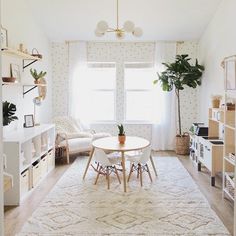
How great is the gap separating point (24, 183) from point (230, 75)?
9.57 ft

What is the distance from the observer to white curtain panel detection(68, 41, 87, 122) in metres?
6.96

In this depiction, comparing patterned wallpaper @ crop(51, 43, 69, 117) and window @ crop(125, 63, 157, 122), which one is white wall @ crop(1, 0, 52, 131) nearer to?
patterned wallpaper @ crop(51, 43, 69, 117)

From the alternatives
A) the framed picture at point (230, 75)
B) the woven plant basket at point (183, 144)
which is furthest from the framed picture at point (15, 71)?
the woven plant basket at point (183, 144)

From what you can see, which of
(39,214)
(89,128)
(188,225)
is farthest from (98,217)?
(89,128)

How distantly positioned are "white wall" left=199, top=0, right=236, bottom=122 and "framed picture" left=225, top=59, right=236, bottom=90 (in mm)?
848

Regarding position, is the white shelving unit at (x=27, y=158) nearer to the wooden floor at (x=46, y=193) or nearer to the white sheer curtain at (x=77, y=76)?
the wooden floor at (x=46, y=193)

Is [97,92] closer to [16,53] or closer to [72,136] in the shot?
[72,136]

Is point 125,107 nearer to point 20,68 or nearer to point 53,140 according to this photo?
point 53,140

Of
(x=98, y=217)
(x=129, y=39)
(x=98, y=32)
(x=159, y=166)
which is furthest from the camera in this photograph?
(x=129, y=39)

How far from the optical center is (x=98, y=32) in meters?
4.23

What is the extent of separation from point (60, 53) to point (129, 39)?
1.60m

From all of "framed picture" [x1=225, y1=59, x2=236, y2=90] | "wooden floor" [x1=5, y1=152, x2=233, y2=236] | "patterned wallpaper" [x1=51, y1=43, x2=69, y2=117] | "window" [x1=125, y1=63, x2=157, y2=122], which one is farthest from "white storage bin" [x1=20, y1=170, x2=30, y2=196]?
"window" [x1=125, y1=63, x2=157, y2=122]

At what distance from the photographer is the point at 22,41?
5199mm

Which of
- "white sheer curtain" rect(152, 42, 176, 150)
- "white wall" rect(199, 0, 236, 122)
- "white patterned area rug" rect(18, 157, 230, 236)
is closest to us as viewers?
"white patterned area rug" rect(18, 157, 230, 236)
